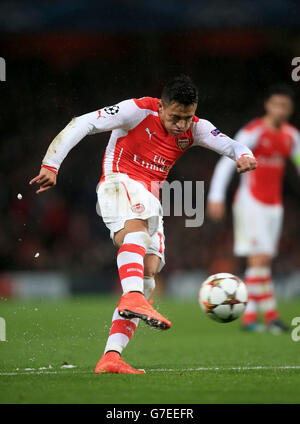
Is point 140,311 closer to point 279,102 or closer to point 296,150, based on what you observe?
point 279,102

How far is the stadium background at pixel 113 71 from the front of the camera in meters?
12.1

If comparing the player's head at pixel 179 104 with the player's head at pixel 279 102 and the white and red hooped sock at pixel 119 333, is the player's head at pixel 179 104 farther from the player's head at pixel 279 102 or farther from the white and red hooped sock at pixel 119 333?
the player's head at pixel 279 102

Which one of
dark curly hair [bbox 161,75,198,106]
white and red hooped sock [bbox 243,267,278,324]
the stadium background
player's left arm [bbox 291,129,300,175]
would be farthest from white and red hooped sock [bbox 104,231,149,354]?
the stadium background

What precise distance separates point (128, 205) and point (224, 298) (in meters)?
1.04

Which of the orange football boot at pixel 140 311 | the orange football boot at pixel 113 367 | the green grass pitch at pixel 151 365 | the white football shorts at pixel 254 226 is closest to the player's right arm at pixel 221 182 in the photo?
the white football shorts at pixel 254 226

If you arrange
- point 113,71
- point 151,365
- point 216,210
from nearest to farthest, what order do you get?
point 151,365
point 216,210
point 113,71

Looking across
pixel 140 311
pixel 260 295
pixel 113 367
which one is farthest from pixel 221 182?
pixel 140 311

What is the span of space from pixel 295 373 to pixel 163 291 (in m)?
11.1

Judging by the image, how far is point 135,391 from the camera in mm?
3779

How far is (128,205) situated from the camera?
4789 millimetres

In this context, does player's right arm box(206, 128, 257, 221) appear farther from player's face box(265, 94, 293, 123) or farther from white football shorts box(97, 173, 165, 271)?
white football shorts box(97, 173, 165, 271)

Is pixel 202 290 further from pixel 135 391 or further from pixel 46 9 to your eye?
pixel 46 9

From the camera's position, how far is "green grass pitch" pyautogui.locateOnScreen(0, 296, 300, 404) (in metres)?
3.67

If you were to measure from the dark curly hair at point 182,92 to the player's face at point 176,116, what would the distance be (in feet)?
0.11
